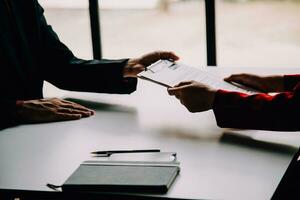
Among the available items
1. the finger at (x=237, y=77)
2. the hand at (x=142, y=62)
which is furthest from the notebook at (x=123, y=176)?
the hand at (x=142, y=62)

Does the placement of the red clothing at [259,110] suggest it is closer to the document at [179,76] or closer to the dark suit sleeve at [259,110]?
the dark suit sleeve at [259,110]

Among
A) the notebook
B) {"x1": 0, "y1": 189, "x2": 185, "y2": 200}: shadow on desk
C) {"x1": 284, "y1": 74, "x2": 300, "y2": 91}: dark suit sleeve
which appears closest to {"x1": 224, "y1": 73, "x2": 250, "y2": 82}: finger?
{"x1": 284, "y1": 74, "x2": 300, "y2": 91}: dark suit sleeve

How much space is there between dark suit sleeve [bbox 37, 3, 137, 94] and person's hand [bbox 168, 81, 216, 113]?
16.1 inches

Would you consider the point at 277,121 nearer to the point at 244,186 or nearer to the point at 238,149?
the point at 238,149

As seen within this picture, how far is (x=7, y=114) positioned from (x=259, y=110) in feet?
2.42

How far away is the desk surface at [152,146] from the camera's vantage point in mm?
1123

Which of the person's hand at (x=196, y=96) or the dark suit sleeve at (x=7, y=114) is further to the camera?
the dark suit sleeve at (x=7, y=114)

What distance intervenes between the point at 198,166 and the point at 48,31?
1021 mm

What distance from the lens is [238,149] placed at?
133 cm

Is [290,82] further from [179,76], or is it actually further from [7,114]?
[7,114]

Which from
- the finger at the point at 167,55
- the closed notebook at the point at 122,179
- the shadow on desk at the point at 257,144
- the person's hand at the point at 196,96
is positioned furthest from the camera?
the finger at the point at 167,55

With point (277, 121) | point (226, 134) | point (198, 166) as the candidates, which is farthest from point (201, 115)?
point (198, 166)

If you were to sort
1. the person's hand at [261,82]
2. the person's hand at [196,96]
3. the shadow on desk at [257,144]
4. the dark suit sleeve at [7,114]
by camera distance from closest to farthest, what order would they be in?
1. the shadow on desk at [257,144]
2. the person's hand at [196,96]
3. the dark suit sleeve at [7,114]
4. the person's hand at [261,82]

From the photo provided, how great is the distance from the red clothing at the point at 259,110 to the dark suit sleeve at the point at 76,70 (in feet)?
1.72
